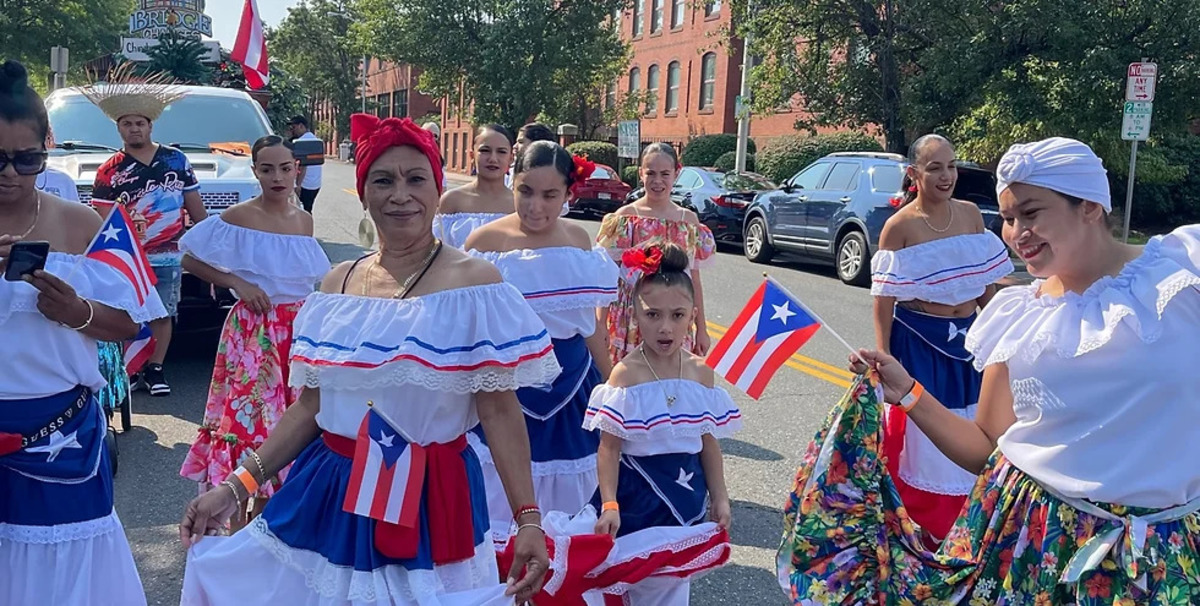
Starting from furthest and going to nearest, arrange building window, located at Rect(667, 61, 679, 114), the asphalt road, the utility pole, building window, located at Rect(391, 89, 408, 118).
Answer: building window, located at Rect(391, 89, 408, 118) < building window, located at Rect(667, 61, 679, 114) < the utility pole < the asphalt road

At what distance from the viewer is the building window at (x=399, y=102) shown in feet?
229

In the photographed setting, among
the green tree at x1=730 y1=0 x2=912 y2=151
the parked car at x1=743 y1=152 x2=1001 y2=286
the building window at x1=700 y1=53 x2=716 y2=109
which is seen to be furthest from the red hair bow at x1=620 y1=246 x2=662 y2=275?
the building window at x1=700 y1=53 x2=716 y2=109

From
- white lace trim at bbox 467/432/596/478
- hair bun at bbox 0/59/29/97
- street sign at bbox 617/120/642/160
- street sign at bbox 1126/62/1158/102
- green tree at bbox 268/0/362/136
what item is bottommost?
white lace trim at bbox 467/432/596/478

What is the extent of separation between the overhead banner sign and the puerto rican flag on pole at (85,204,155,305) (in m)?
11.3

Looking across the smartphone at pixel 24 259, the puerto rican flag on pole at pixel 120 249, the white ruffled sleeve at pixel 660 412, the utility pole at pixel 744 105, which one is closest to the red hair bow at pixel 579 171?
the white ruffled sleeve at pixel 660 412

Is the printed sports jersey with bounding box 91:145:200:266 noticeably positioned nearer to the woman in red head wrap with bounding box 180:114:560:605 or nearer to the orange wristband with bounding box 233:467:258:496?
the orange wristband with bounding box 233:467:258:496

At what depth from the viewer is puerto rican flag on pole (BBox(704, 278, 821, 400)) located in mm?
3846

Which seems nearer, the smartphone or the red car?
the smartphone

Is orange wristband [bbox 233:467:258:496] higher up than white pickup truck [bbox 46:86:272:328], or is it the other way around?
white pickup truck [bbox 46:86:272:328]

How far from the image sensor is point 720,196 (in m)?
18.9

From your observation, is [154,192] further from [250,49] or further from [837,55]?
[837,55]

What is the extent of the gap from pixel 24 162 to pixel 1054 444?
9.62 ft

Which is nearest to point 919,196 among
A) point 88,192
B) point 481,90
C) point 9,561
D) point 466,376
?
point 466,376

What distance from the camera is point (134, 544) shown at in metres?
5.07
